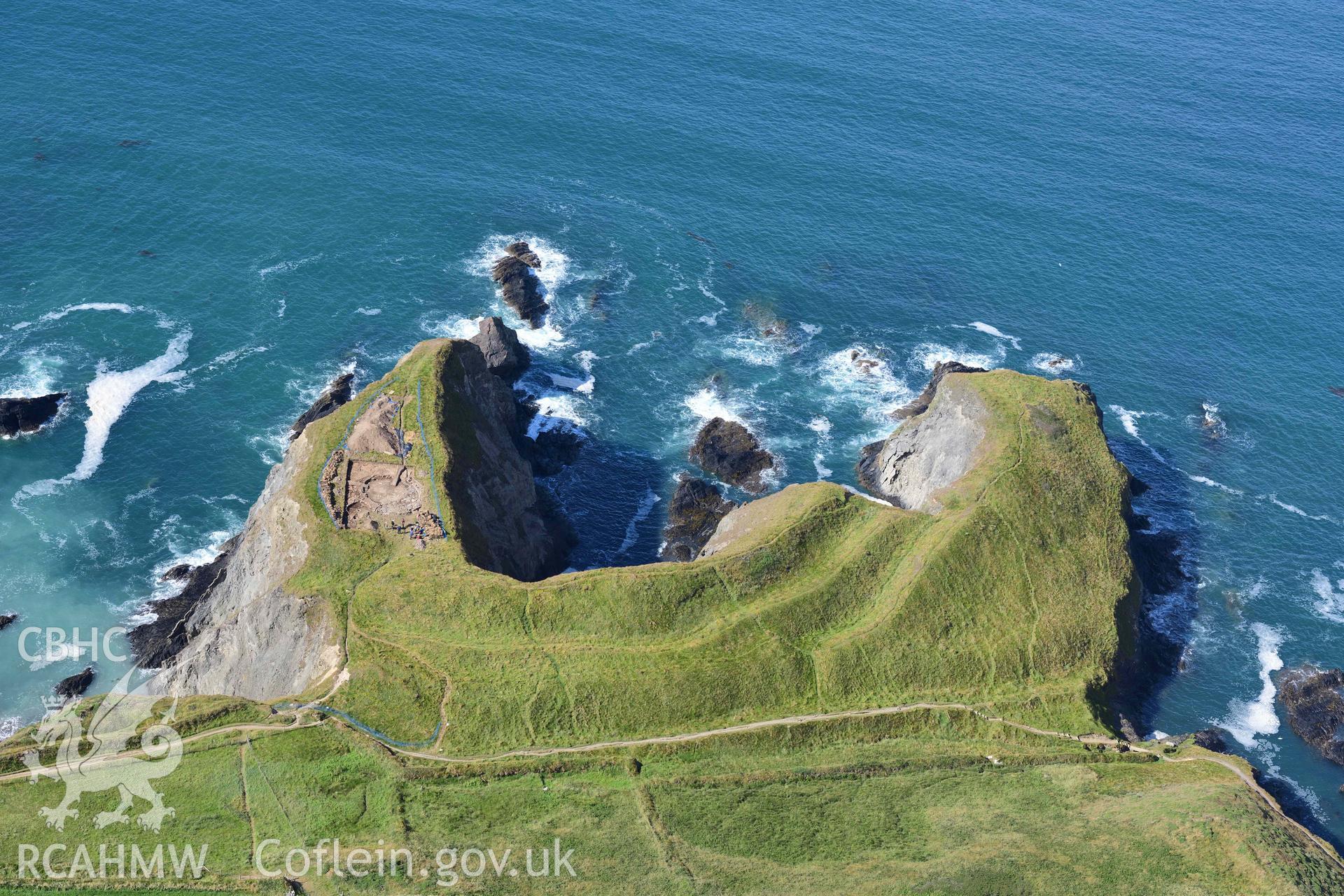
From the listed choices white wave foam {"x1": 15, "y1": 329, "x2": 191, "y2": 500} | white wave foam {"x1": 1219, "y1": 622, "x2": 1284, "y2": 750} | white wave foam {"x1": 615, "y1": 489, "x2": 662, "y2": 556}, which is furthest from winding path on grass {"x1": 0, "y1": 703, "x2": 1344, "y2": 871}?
white wave foam {"x1": 15, "y1": 329, "x2": 191, "y2": 500}

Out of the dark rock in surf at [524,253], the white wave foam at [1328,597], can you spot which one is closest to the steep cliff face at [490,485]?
the dark rock in surf at [524,253]

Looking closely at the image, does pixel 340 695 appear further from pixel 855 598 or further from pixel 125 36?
pixel 125 36

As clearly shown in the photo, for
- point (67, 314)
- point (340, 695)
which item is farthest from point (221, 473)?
point (340, 695)

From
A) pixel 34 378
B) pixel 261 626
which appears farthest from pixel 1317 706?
pixel 34 378

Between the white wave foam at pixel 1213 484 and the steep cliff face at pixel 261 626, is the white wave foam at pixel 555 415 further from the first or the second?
the white wave foam at pixel 1213 484

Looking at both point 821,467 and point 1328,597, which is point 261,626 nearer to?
point 821,467
